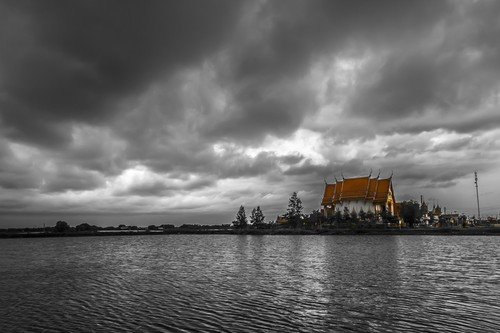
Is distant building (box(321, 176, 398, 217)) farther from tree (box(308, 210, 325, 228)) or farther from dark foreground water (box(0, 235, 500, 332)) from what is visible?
dark foreground water (box(0, 235, 500, 332))

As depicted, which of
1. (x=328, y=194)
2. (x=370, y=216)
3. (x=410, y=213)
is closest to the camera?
(x=410, y=213)

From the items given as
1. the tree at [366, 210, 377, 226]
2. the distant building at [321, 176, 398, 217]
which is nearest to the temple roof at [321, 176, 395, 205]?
the distant building at [321, 176, 398, 217]

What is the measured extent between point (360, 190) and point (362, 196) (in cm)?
373

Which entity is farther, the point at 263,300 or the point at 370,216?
the point at 370,216

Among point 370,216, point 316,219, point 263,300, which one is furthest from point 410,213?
point 263,300

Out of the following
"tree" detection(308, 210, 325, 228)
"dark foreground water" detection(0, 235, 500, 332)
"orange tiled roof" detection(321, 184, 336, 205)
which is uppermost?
"orange tiled roof" detection(321, 184, 336, 205)

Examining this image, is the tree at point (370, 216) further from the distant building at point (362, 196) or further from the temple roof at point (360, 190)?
the temple roof at point (360, 190)

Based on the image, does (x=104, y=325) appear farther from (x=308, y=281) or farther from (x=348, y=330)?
(x=308, y=281)

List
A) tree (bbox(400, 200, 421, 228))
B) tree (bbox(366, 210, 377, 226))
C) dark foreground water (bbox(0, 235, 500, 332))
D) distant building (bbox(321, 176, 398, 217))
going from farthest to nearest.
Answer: distant building (bbox(321, 176, 398, 217)) → tree (bbox(366, 210, 377, 226)) → tree (bbox(400, 200, 421, 228)) → dark foreground water (bbox(0, 235, 500, 332))

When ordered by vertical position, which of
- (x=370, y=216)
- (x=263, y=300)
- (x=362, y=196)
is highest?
(x=362, y=196)

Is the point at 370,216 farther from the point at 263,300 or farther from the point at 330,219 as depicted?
the point at 263,300

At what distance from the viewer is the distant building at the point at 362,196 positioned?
163 metres

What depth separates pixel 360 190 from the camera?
549 ft

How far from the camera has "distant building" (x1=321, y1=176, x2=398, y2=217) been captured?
16300 cm
